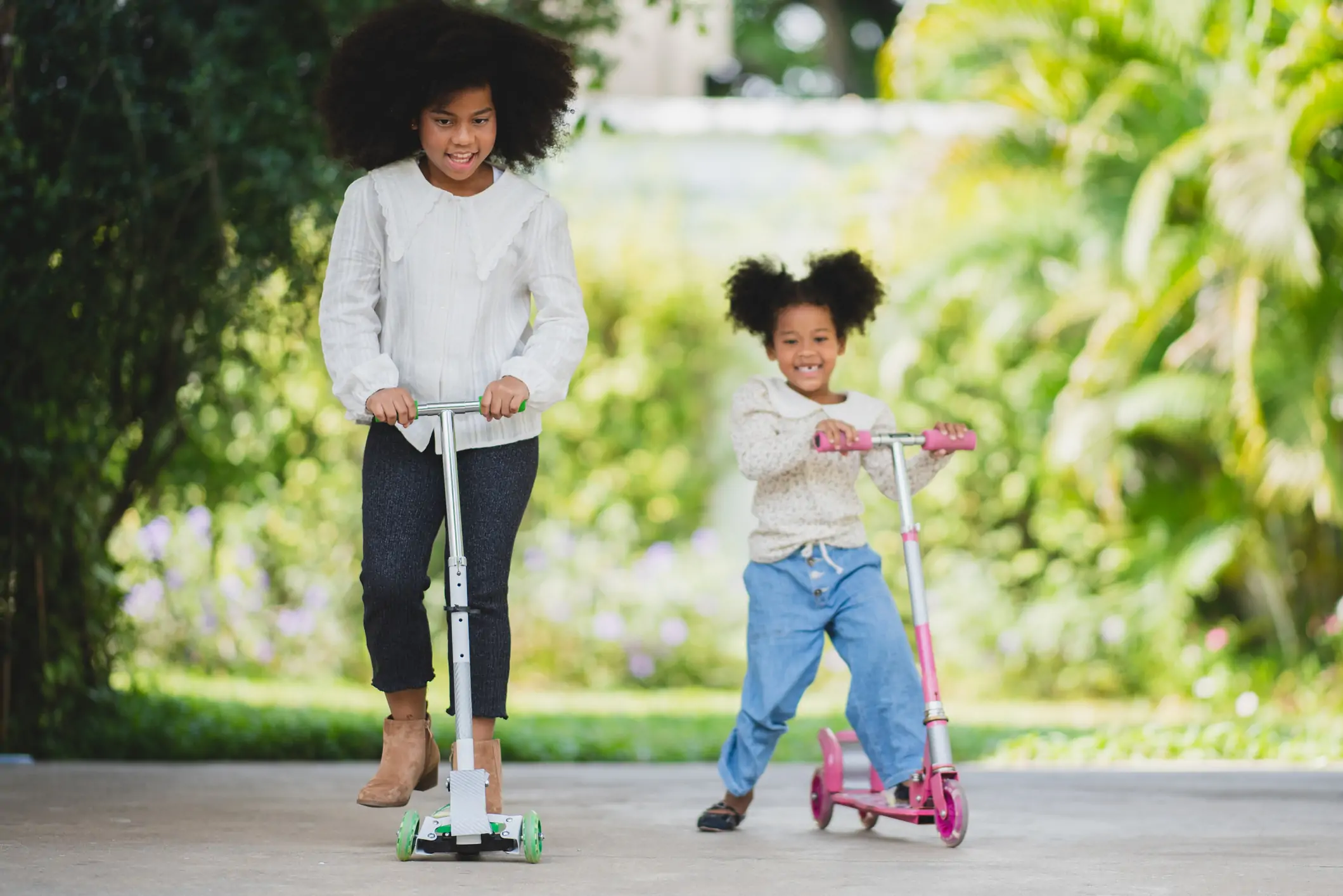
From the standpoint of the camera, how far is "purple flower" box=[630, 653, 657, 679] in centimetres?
1062

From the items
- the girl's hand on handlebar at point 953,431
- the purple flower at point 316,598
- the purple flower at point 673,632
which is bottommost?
the purple flower at point 673,632

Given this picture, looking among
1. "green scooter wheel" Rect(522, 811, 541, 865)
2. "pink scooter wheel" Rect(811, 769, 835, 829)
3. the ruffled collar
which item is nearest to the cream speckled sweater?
"pink scooter wheel" Rect(811, 769, 835, 829)

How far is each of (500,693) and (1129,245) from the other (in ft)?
19.1

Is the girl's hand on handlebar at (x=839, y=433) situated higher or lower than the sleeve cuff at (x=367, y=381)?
lower

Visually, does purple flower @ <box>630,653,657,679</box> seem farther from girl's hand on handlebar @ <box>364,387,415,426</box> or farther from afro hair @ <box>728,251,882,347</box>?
girl's hand on handlebar @ <box>364,387,415,426</box>

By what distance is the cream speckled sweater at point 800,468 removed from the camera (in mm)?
4426

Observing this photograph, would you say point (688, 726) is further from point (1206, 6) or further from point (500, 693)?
point (1206, 6)

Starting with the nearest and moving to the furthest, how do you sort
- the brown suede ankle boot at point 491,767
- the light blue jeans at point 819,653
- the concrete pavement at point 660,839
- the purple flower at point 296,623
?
the concrete pavement at point 660,839 < the brown suede ankle boot at point 491,767 < the light blue jeans at point 819,653 < the purple flower at point 296,623

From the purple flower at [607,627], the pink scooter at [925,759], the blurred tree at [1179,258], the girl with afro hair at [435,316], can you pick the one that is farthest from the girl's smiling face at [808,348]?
the purple flower at [607,627]

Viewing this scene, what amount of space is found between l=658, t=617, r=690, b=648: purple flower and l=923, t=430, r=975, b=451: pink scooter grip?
20.9 ft

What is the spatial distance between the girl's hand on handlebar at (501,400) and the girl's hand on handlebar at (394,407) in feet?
0.51

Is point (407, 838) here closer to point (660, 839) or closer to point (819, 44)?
point (660, 839)

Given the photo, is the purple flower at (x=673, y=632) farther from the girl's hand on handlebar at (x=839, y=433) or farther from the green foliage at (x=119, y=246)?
the girl's hand on handlebar at (x=839, y=433)

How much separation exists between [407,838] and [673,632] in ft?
23.2
